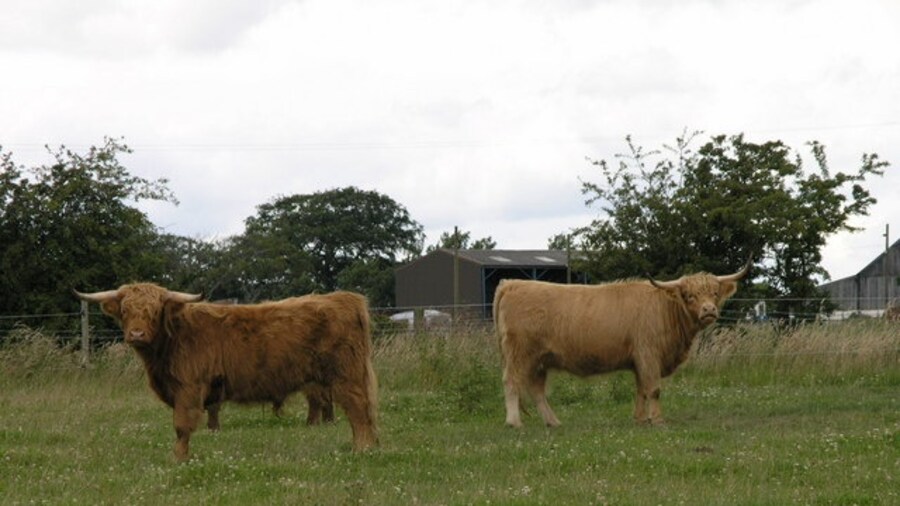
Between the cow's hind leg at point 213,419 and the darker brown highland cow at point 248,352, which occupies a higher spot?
the darker brown highland cow at point 248,352

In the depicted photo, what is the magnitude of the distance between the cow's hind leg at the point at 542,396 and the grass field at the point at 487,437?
187 millimetres

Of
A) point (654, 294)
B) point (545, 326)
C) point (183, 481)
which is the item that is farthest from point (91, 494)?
point (654, 294)

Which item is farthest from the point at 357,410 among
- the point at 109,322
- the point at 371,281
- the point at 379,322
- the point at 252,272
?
the point at 371,281

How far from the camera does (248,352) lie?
12.5m

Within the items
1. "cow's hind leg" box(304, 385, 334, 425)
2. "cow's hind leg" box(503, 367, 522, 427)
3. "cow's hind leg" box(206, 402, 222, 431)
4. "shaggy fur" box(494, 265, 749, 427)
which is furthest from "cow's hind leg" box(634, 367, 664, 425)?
"cow's hind leg" box(206, 402, 222, 431)

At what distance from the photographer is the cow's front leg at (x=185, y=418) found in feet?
39.4

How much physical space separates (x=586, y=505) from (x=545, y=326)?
22.9ft

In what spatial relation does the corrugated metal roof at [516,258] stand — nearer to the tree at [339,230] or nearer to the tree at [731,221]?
the tree at [339,230]

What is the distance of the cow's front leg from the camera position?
1200cm

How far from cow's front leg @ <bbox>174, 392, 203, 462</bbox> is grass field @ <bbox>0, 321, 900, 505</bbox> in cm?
14

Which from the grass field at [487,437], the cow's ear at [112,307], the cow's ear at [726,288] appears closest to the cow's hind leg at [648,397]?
the grass field at [487,437]

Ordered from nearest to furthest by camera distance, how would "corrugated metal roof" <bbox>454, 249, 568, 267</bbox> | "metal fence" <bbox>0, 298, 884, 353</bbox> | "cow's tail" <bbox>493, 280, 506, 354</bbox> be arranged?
1. "cow's tail" <bbox>493, 280, 506, 354</bbox>
2. "metal fence" <bbox>0, 298, 884, 353</bbox>
3. "corrugated metal roof" <bbox>454, 249, 568, 267</bbox>

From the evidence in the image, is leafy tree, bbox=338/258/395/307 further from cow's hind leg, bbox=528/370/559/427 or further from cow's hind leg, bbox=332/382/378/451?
cow's hind leg, bbox=332/382/378/451

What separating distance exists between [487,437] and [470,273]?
52.2 m
